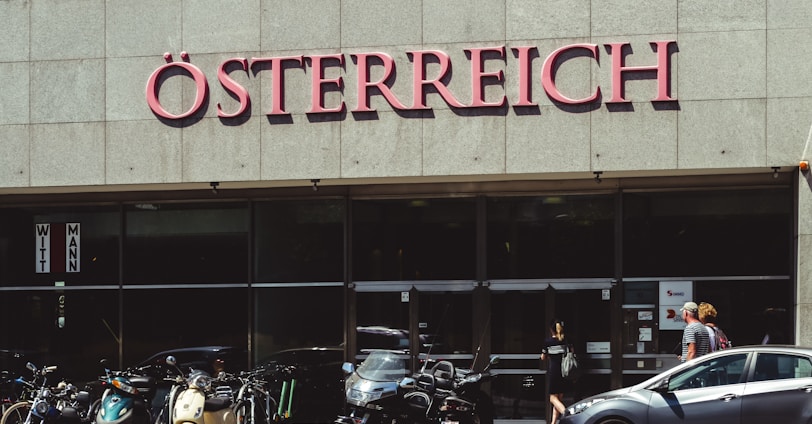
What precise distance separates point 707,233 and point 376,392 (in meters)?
5.92

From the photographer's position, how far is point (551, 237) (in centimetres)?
Answer: 1695

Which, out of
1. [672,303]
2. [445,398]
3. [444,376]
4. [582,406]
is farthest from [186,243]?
[672,303]

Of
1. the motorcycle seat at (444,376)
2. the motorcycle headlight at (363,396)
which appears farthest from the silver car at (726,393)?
the motorcycle headlight at (363,396)

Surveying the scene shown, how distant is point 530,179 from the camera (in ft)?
55.0

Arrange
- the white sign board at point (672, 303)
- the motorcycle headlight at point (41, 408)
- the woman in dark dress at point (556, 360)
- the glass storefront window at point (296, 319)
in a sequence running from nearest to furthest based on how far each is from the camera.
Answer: the motorcycle headlight at point (41, 408), the woman in dark dress at point (556, 360), the white sign board at point (672, 303), the glass storefront window at point (296, 319)

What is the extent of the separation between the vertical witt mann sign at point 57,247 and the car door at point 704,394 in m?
10.8

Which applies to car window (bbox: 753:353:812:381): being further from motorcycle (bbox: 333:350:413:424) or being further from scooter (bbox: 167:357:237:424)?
scooter (bbox: 167:357:237:424)

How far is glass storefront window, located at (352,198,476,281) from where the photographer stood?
17.2m

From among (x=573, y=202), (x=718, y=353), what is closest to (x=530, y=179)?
(x=573, y=202)

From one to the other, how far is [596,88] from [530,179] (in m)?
1.84

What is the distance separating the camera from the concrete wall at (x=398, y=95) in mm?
15484

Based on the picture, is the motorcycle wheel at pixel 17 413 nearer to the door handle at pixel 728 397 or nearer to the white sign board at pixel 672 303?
the door handle at pixel 728 397

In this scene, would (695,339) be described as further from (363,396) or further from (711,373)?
(363,396)

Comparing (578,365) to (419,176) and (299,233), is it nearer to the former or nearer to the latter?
(419,176)
